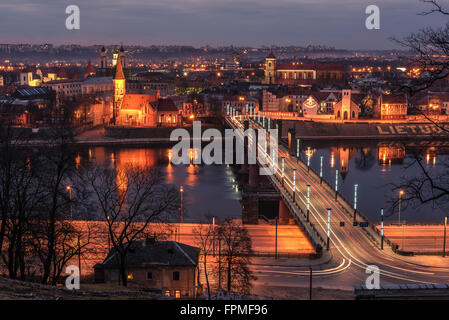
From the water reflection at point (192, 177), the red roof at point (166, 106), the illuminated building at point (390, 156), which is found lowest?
the water reflection at point (192, 177)

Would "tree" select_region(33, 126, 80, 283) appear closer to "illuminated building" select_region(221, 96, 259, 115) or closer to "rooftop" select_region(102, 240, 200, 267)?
"rooftop" select_region(102, 240, 200, 267)

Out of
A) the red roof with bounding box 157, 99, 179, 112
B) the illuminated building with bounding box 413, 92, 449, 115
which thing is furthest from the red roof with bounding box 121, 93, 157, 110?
the illuminated building with bounding box 413, 92, 449, 115

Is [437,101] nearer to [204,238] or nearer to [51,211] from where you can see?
[204,238]

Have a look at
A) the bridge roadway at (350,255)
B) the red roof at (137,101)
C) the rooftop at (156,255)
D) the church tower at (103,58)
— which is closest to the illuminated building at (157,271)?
the rooftop at (156,255)

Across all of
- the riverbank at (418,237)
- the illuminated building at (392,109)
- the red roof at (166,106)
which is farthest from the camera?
the illuminated building at (392,109)

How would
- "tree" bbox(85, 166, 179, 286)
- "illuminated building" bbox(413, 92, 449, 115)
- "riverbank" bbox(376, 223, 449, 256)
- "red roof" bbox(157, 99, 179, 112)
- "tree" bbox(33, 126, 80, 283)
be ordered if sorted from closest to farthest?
"tree" bbox(33, 126, 80, 283) → "tree" bbox(85, 166, 179, 286) → "riverbank" bbox(376, 223, 449, 256) → "red roof" bbox(157, 99, 179, 112) → "illuminated building" bbox(413, 92, 449, 115)

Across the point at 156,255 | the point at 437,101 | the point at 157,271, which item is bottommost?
the point at 157,271

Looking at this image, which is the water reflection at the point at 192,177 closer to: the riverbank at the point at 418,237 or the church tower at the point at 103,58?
the riverbank at the point at 418,237

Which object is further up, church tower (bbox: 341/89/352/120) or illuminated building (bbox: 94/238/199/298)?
church tower (bbox: 341/89/352/120)

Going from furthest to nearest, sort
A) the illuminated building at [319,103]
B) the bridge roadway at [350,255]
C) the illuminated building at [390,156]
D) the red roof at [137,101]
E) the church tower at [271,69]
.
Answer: the church tower at [271,69]
the illuminated building at [319,103]
the red roof at [137,101]
the illuminated building at [390,156]
the bridge roadway at [350,255]

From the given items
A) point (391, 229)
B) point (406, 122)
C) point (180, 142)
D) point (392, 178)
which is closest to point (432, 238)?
point (391, 229)

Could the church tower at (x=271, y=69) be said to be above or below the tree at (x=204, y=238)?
above

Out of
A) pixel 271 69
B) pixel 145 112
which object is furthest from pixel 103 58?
pixel 145 112

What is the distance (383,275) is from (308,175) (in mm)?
8125
